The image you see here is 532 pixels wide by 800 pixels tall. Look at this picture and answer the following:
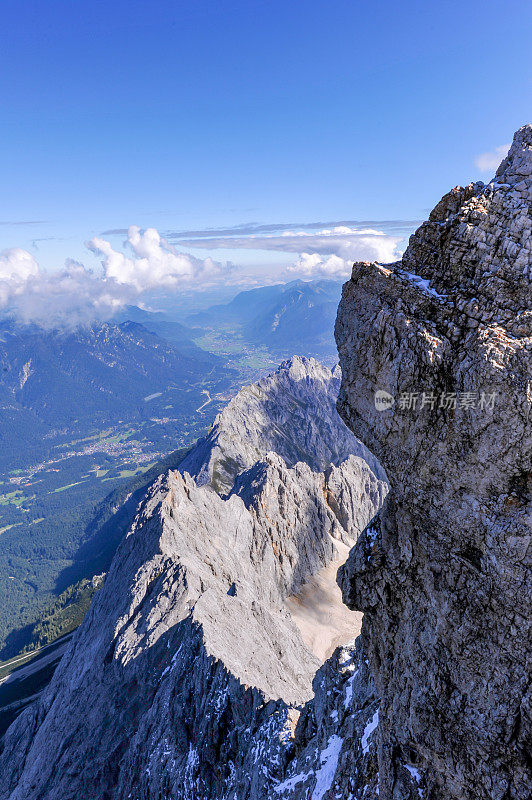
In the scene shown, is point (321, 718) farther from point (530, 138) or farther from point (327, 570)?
point (327, 570)

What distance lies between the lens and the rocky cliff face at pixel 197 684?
2880 centimetres

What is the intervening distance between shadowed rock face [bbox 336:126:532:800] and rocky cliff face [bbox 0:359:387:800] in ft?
29.8

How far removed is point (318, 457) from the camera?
191375mm

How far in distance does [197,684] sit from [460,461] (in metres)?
38.0

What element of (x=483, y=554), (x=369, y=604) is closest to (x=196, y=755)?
(x=369, y=604)

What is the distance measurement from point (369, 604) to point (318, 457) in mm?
174964

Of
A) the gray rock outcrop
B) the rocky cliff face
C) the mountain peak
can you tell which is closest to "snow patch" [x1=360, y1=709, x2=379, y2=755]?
the rocky cliff face

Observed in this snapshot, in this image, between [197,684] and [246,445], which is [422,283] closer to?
[197,684]

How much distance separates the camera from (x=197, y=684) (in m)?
38.2

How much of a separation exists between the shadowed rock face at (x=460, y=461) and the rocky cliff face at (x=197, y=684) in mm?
9077

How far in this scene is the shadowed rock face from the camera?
12703 mm

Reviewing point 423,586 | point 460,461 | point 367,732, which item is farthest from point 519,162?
point 367,732

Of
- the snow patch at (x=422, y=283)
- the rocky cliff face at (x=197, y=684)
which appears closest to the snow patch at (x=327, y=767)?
the rocky cliff face at (x=197, y=684)

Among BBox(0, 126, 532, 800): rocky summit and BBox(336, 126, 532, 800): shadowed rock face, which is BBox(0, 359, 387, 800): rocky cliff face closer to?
BBox(0, 126, 532, 800): rocky summit
